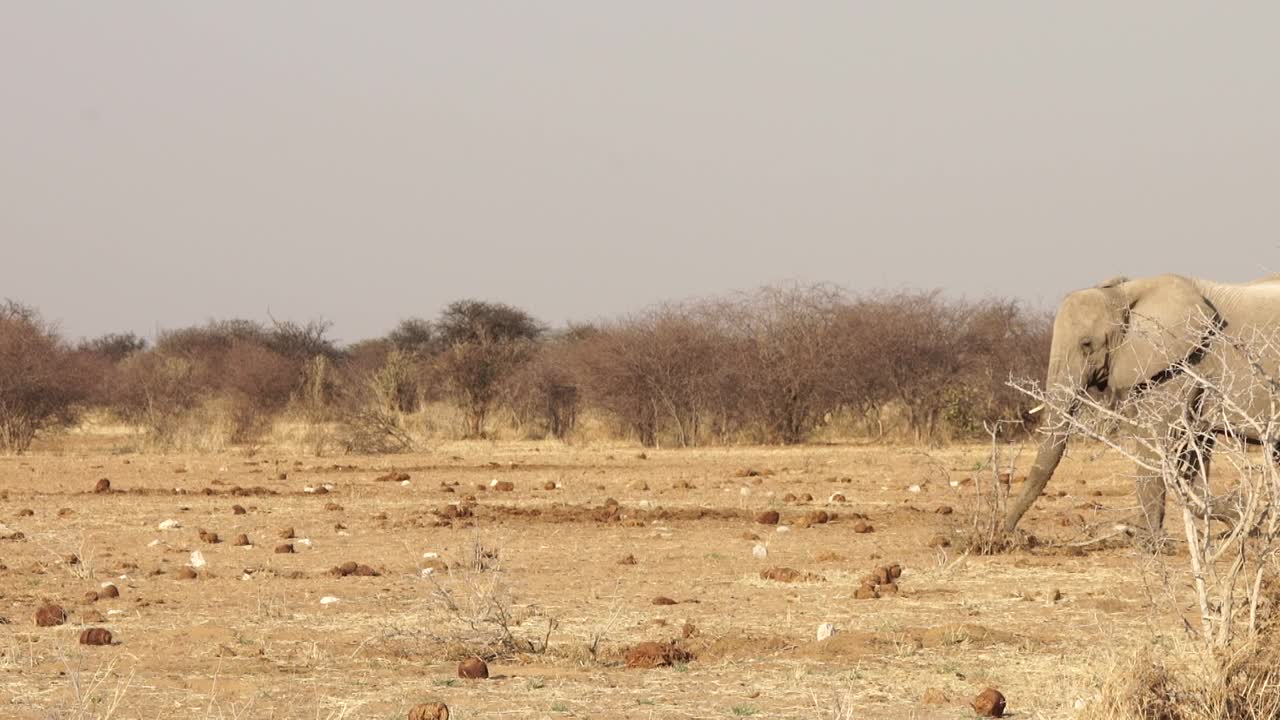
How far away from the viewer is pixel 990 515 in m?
11.6

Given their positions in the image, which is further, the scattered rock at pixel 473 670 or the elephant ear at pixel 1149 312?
the elephant ear at pixel 1149 312

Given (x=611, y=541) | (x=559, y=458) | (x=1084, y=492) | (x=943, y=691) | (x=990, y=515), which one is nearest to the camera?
(x=943, y=691)

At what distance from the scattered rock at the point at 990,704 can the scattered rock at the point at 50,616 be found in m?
4.77

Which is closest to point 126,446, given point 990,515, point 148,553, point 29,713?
point 148,553

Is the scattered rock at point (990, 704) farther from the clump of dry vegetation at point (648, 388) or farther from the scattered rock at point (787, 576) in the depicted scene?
the clump of dry vegetation at point (648, 388)

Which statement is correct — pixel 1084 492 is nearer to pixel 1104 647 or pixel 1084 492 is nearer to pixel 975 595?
pixel 975 595

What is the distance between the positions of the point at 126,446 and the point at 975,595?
70.6 ft

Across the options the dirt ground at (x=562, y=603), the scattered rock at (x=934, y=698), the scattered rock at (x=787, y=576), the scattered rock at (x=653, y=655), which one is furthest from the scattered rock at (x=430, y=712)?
the scattered rock at (x=787, y=576)

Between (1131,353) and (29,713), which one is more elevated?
(1131,353)

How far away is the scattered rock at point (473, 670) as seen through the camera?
6.80 m

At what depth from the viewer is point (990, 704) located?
19.7ft

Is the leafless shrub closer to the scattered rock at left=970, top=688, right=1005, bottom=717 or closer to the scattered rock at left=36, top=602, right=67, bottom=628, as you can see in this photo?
the scattered rock at left=36, top=602, right=67, bottom=628

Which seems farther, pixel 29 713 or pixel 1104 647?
pixel 1104 647

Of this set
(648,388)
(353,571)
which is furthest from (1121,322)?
(648,388)
